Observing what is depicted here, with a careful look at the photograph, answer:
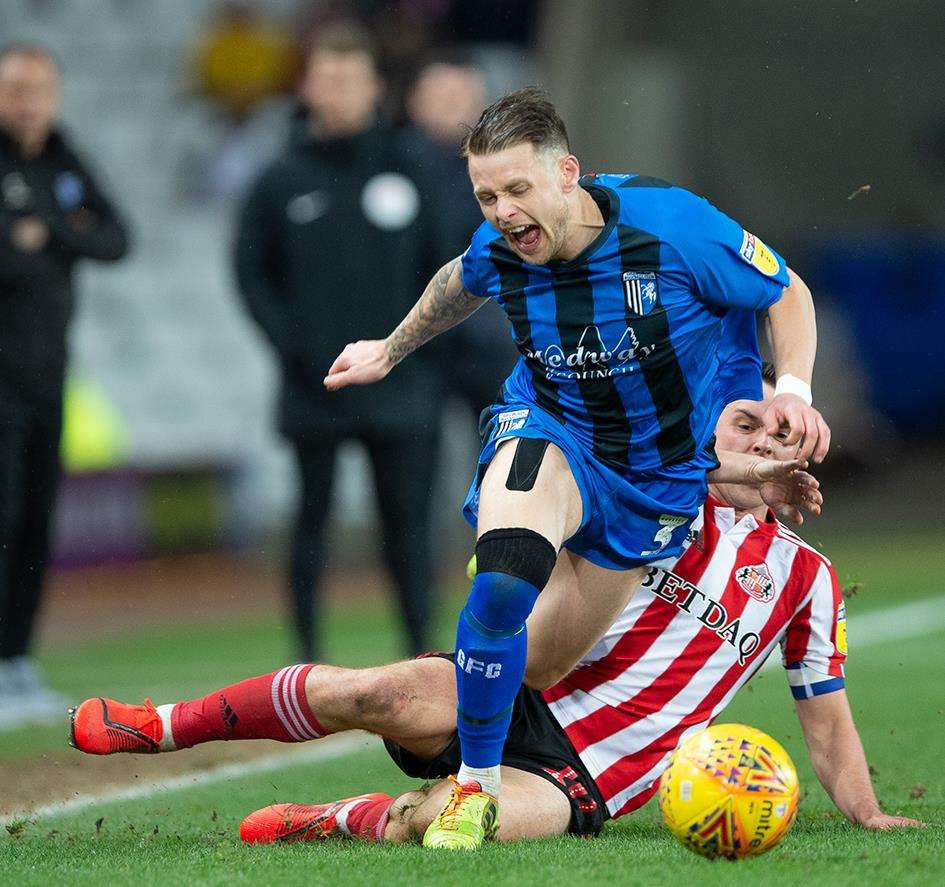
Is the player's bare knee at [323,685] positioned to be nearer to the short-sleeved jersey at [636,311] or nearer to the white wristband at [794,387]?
the short-sleeved jersey at [636,311]

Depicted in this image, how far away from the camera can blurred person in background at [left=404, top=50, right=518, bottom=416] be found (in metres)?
8.46

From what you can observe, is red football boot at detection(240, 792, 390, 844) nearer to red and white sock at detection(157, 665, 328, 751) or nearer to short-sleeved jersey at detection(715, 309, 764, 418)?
red and white sock at detection(157, 665, 328, 751)

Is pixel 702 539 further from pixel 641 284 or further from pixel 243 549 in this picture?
pixel 243 549

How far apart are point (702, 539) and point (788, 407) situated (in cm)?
52

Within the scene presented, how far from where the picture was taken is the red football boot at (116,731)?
14.9ft

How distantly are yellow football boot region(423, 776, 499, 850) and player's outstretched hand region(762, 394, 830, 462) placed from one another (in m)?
1.15

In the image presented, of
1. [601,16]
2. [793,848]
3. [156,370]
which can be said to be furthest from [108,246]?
[601,16]

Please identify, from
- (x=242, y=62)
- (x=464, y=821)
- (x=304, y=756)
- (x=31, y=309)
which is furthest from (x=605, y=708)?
(x=242, y=62)

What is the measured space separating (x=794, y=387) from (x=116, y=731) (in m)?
1.96

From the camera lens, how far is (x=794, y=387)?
457 cm

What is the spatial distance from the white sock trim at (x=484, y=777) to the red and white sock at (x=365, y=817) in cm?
25

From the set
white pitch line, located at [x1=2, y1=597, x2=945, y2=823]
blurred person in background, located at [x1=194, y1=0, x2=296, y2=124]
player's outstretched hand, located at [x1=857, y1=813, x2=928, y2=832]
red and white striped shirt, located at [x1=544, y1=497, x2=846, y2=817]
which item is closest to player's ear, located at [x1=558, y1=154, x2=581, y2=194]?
red and white striped shirt, located at [x1=544, y1=497, x2=846, y2=817]

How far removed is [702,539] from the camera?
4.77m

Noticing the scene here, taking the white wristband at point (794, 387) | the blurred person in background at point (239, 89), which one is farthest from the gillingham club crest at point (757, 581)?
the blurred person in background at point (239, 89)
